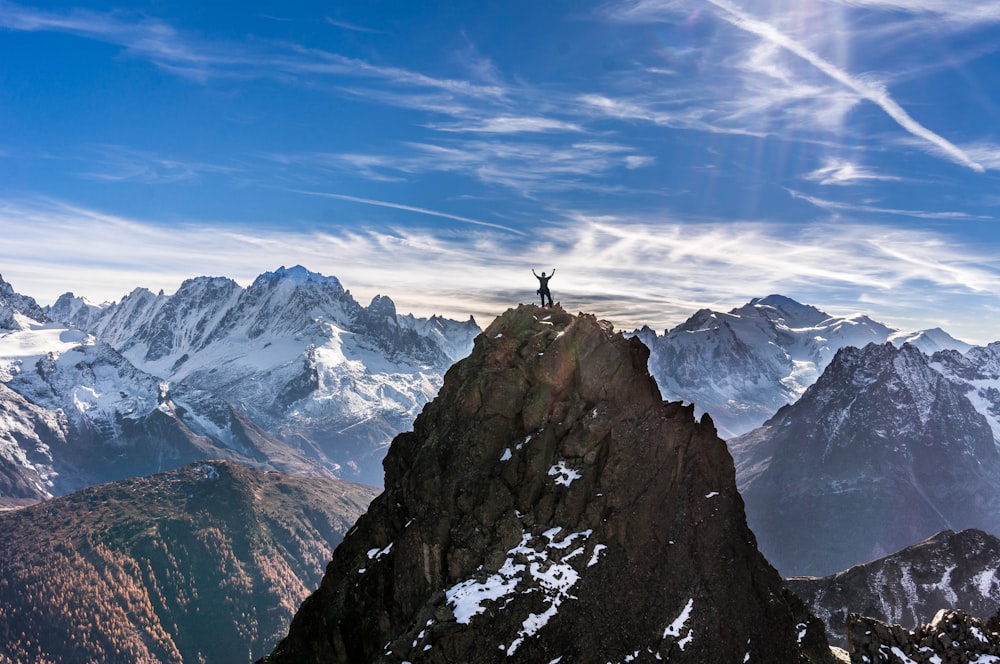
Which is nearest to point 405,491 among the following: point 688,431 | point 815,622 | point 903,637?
point 688,431

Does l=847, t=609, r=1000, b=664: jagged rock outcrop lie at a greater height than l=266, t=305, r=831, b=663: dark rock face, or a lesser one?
lesser

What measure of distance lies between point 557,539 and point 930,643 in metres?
46.3

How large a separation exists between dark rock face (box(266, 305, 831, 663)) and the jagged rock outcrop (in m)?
9.46

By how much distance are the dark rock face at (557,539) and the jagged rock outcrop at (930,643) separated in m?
9.46

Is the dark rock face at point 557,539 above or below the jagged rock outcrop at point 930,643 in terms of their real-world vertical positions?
above

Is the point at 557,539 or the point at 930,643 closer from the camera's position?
the point at 557,539

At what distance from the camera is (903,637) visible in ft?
268

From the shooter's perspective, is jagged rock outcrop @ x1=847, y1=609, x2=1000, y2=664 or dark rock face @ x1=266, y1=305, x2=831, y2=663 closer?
dark rock face @ x1=266, y1=305, x2=831, y2=663

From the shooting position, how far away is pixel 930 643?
80.9 meters

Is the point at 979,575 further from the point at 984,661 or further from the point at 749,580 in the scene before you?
the point at 749,580

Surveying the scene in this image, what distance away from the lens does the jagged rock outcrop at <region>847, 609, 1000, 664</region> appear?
3137 inches

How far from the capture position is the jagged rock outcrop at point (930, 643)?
261ft

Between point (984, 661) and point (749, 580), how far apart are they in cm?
3120

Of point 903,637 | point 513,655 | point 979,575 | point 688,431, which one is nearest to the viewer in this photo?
point 513,655
